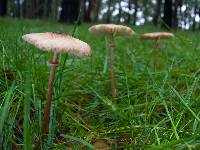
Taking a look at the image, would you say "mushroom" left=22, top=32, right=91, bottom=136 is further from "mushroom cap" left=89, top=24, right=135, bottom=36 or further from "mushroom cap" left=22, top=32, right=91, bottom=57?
"mushroom cap" left=89, top=24, right=135, bottom=36

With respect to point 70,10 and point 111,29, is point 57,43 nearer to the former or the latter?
point 111,29

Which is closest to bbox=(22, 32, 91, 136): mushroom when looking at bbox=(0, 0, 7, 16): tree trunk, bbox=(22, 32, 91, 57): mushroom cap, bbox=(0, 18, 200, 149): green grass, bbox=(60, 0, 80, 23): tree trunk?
bbox=(22, 32, 91, 57): mushroom cap

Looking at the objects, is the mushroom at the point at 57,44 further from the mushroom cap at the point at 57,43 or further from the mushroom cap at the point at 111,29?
the mushroom cap at the point at 111,29

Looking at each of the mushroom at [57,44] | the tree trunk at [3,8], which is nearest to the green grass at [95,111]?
the mushroom at [57,44]

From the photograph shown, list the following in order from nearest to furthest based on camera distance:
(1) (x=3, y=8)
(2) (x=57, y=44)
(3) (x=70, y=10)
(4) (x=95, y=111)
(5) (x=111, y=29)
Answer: (2) (x=57, y=44), (4) (x=95, y=111), (5) (x=111, y=29), (3) (x=70, y=10), (1) (x=3, y=8)

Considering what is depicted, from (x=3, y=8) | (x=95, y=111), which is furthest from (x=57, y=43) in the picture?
(x=3, y=8)

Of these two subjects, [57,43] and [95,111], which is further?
[95,111]

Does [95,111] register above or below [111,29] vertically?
below

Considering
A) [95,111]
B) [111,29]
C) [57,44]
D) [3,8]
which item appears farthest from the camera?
[3,8]

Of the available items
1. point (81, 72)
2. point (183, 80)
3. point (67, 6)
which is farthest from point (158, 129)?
point (67, 6)
